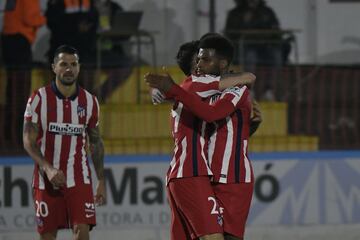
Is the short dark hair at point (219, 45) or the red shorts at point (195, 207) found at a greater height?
the short dark hair at point (219, 45)

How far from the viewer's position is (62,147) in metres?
9.08

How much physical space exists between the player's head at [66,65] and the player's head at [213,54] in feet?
5.91

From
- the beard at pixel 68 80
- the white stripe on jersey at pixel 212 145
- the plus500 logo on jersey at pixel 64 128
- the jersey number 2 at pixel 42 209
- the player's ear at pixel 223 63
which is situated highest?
the player's ear at pixel 223 63

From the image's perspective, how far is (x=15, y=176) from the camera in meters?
11.3

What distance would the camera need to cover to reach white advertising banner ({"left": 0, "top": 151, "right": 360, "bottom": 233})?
1127 centimetres

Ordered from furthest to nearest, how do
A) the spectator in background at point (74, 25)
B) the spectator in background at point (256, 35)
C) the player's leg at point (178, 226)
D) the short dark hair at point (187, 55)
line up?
1. the spectator in background at point (256, 35)
2. the spectator in background at point (74, 25)
3. the short dark hair at point (187, 55)
4. the player's leg at point (178, 226)

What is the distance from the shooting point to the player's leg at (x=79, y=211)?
9102mm

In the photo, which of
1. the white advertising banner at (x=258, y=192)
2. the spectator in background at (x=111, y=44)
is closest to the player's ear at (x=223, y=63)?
the white advertising banner at (x=258, y=192)

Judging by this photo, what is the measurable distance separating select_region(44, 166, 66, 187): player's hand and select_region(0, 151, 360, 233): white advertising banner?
249cm

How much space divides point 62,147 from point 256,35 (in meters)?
5.48

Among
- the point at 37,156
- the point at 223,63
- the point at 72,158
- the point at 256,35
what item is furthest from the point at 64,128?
the point at 256,35

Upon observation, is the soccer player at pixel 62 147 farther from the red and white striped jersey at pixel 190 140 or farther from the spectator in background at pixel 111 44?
the spectator in background at pixel 111 44

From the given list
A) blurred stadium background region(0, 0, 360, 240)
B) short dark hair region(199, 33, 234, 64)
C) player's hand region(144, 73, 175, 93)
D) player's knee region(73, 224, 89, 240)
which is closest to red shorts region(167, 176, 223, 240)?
player's hand region(144, 73, 175, 93)

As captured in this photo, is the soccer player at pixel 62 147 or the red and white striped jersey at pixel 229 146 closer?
the red and white striped jersey at pixel 229 146
